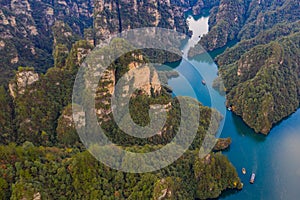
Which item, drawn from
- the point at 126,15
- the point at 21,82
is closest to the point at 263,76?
the point at 21,82

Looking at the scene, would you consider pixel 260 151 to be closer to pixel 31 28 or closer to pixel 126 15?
pixel 126 15

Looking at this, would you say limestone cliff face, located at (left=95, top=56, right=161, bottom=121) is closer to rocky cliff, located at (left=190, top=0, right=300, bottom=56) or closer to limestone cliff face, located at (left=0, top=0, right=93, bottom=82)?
limestone cliff face, located at (left=0, top=0, right=93, bottom=82)

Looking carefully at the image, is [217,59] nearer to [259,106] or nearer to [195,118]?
[259,106]

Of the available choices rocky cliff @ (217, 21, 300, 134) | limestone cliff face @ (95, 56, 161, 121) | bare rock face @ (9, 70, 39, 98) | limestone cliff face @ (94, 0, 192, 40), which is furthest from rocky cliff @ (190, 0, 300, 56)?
bare rock face @ (9, 70, 39, 98)

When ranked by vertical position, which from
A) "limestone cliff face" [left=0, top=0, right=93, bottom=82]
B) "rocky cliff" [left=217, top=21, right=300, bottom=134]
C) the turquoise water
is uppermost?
"limestone cliff face" [left=0, top=0, right=93, bottom=82]

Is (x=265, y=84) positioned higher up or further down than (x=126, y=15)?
further down

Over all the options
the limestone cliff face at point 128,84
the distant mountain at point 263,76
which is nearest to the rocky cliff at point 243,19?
the distant mountain at point 263,76
